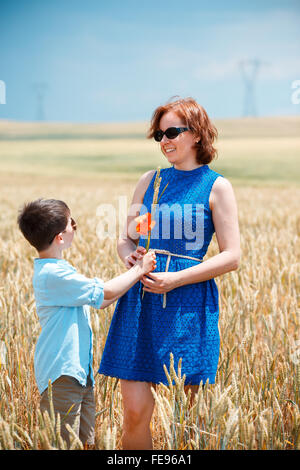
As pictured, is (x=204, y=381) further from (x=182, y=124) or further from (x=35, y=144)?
(x=35, y=144)

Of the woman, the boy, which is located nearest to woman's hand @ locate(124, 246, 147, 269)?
the woman

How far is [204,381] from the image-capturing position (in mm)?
2078

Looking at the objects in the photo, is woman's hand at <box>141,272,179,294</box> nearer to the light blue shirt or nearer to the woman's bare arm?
the light blue shirt

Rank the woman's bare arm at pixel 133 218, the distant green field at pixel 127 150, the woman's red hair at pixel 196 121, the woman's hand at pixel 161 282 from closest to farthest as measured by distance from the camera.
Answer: the woman's hand at pixel 161 282 → the woman's red hair at pixel 196 121 → the woman's bare arm at pixel 133 218 → the distant green field at pixel 127 150

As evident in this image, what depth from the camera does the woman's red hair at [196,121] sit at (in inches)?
83.7

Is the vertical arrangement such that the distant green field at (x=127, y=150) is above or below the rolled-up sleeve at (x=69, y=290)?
above

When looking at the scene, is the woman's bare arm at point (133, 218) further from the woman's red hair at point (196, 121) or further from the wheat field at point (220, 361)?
the wheat field at point (220, 361)

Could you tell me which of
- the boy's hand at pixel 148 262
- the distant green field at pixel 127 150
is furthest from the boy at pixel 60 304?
the distant green field at pixel 127 150

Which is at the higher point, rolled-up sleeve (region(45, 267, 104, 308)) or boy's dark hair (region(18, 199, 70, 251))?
boy's dark hair (region(18, 199, 70, 251))

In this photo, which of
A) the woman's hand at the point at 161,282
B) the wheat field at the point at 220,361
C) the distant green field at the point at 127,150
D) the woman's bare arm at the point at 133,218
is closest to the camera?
the wheat field at the point at 220,361

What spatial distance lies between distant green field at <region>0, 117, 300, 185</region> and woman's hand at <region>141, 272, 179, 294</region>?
3234 centimetres

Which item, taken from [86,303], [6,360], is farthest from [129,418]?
[6,360]

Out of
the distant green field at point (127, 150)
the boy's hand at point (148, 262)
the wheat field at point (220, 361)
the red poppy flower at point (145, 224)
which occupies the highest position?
the distant green field at point (127, 150)

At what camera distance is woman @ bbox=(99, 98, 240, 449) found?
2.04 metres
